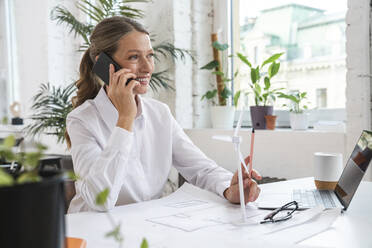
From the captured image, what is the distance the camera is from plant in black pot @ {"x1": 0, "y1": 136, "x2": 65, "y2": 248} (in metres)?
0.35

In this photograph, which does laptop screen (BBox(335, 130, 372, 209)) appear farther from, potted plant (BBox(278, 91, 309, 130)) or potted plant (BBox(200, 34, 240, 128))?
potted plant (BBox(200, 34, 240, 128))

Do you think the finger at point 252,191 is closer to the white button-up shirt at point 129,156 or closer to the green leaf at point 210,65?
the white button-up shirt at point 129,156

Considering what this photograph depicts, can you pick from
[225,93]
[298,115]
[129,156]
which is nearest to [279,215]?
[129,156]

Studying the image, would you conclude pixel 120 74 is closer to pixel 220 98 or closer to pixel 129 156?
pixel 129 156

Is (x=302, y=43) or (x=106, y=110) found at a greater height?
(x=302, y=43)

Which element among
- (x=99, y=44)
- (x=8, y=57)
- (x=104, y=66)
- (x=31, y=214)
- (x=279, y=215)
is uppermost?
(x=8, y=57)

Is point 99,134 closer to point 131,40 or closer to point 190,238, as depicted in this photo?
point 131,40

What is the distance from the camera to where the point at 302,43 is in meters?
2.64

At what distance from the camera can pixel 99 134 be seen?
1448 mm

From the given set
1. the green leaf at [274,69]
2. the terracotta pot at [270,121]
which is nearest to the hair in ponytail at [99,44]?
the green leaf at [274,69]

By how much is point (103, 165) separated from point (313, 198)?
0.69m

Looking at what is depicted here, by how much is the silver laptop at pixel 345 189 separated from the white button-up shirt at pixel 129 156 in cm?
26

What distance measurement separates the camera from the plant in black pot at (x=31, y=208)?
1.14 ft

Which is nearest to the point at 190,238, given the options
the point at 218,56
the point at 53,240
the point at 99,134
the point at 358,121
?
the point at 53,240
